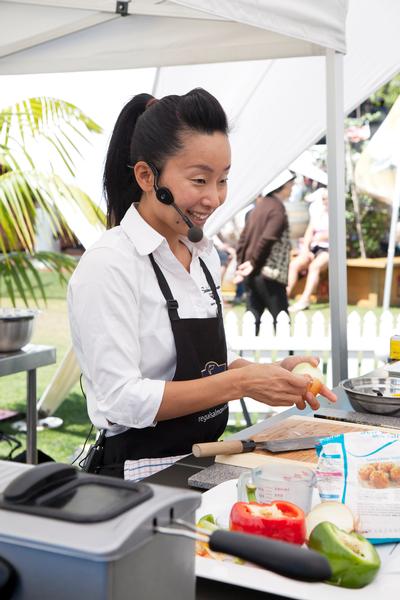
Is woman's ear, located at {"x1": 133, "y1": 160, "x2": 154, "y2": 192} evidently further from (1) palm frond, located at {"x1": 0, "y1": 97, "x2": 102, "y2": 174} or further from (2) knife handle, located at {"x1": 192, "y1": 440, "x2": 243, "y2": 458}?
(1) palm frond, located at {"x1": 0, "y1": 97, "x2": 102, "y2": 174}

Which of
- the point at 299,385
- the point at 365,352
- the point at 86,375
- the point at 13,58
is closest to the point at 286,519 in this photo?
the point at 299,385

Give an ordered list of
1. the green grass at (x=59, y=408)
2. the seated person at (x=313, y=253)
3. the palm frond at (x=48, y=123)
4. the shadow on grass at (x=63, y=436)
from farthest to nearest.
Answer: the seated person at (x=313, y=253), the green grass at (x=59, y=408), the shadow on grass at (x=63, y=436), the palm frond at (x=48, y=123)

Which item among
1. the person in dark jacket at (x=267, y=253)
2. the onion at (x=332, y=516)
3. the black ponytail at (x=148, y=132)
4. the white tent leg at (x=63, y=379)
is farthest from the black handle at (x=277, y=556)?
the person in dark jacket at (x=267, y=253)

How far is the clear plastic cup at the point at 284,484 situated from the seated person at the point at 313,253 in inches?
383

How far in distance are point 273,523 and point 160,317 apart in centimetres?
83

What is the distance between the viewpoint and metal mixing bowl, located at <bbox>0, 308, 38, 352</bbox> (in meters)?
3.73

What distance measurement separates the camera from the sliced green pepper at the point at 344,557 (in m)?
1.10

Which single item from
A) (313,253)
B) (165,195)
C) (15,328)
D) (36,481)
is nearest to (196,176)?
(165,195)

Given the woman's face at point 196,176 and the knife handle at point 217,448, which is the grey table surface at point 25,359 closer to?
the woman's face at point 196,176

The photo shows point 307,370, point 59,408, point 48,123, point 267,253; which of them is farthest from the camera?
point 267,253

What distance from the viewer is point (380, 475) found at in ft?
4.30

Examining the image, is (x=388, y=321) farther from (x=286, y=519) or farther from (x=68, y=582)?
(x=68, y=582)

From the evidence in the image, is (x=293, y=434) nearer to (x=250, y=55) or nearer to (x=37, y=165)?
(x=250, y=55)

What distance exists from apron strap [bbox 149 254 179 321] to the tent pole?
1.23 metres
